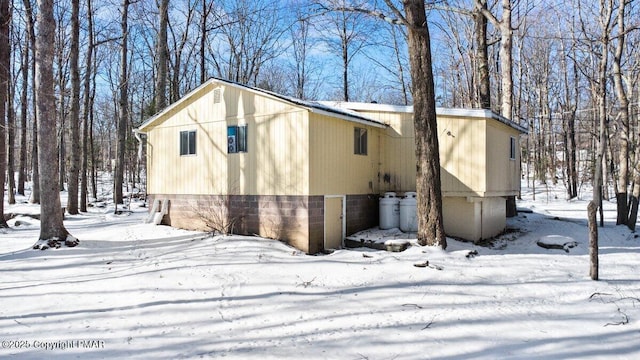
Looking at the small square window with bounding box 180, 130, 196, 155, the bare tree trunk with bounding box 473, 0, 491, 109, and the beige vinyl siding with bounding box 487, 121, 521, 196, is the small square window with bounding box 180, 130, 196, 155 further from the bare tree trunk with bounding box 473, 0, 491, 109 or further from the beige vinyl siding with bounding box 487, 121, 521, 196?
the bare tree trunk with bounding box 473, 0, 491, 109

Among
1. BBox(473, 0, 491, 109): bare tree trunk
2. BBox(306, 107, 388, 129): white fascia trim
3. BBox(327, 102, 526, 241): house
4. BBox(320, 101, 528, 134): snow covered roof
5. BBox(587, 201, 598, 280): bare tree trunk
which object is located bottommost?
BBox(587, 201, 598, 280): bare tree trunk

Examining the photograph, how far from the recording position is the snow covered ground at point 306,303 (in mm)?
4219

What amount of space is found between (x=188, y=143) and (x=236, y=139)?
1821 millimetres

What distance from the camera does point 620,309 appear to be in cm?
540

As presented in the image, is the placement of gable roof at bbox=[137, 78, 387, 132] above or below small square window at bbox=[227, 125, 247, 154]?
above

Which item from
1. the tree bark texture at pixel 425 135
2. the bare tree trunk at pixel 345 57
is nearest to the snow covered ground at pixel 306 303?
the tree bark texture at pixel 425 135

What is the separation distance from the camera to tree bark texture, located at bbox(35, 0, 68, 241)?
8.30m

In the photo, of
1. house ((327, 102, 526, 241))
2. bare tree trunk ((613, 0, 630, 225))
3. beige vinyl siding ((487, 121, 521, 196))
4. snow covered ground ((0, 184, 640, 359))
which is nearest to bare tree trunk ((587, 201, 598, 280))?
snow covered ground ((0, 184, 640, 359))

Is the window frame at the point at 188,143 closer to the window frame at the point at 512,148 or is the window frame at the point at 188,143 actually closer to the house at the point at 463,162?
the house at the point at 463,162

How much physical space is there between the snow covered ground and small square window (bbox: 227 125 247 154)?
8.91ft

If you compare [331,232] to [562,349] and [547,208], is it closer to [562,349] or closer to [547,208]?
[562,349]

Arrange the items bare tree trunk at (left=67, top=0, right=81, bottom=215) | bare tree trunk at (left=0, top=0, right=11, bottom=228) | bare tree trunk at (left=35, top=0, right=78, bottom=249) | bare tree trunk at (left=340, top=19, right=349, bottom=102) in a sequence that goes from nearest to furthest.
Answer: bare tree trunk at (left=35, top=0, right=78, bottom=249) → bare tree trunk at (left=0, top=0, right=11, bottom=228) → bare tree trunk at (left=67, top=0, right=81, bottom=215) → bare tree trunk at (left=340, top=19, right=349, bottom=102)

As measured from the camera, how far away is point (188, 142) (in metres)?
11.7

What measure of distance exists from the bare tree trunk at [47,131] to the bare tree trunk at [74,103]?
20.6ft
